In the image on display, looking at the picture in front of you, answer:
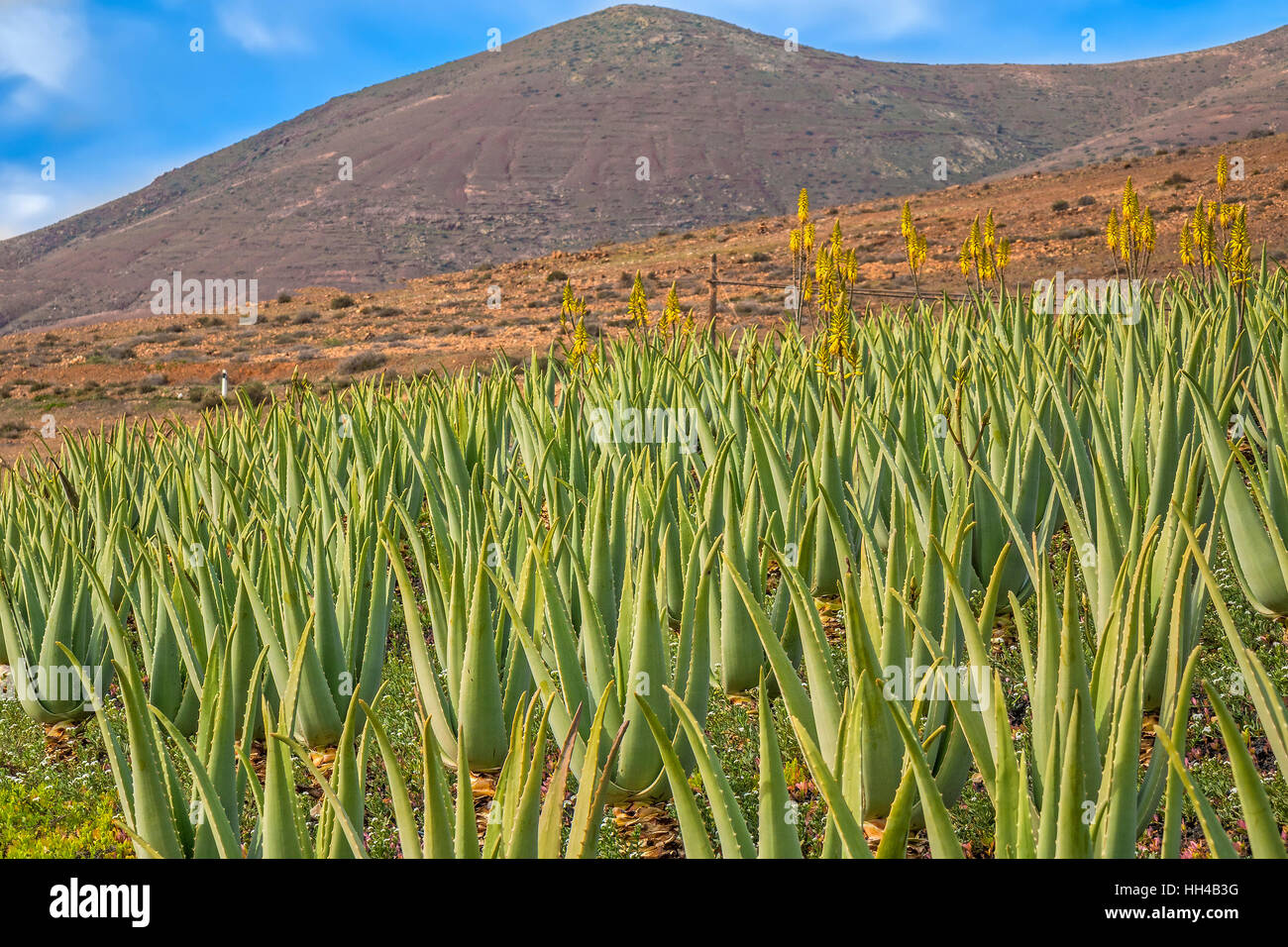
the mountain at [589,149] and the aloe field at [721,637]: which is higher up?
the mountain at [589,149]

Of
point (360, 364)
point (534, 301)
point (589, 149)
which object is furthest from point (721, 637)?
point (589, 149)

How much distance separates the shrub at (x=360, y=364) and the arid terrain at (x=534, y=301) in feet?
0.13

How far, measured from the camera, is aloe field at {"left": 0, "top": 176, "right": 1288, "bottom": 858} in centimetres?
124

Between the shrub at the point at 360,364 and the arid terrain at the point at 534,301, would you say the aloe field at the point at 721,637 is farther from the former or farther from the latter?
the shrub at the point at 360,364

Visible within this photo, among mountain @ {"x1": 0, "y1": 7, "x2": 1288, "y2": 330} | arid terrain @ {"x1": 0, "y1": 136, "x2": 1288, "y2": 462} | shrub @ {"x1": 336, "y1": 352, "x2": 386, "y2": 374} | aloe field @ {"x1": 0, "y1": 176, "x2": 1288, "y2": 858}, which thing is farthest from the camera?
mountain @ {"x1": 0, "y1": 7, "x2": 1288, "y2": 330}

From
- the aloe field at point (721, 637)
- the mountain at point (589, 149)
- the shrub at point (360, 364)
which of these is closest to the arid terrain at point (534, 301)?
the shrub at point (360, 364)

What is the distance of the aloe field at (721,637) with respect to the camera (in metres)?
1.24

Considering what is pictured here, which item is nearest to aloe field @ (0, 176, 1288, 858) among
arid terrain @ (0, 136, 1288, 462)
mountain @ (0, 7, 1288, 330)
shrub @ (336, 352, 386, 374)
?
arid terrain @ (0, 136, 1288, 462)

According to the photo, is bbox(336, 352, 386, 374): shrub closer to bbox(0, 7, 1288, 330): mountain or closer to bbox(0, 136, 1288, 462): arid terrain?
bbox(0, 136, 1288, 462): arid terrain

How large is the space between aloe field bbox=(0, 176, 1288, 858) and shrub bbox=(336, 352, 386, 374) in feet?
49.7

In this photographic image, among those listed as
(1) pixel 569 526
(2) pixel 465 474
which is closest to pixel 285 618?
(1) pixel 569 526

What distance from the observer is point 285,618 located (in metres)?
2.20

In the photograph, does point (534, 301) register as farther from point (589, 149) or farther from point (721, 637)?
point (589, 149)

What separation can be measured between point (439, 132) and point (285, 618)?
365 ft
